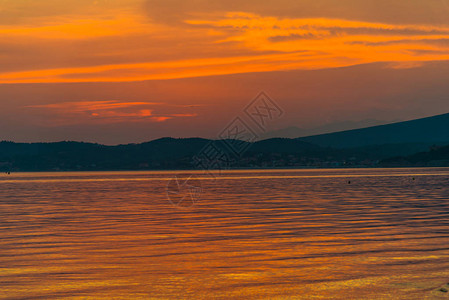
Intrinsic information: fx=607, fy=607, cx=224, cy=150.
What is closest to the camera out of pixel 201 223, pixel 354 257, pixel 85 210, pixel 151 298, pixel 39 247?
pixel 151 298

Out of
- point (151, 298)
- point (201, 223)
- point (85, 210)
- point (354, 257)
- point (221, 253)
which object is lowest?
point (151, 298)

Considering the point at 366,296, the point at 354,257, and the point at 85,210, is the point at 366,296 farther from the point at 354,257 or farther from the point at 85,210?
the point at 85,210

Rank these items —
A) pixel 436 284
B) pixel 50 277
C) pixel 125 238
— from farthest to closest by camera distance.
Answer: pixel 125 238, pixel 50 277, pixel 436 284

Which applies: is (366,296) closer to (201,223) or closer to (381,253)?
(381,253)

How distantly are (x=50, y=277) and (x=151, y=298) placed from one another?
440cm

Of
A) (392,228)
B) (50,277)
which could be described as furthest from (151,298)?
(392,228)

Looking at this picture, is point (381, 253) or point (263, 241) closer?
point (381, 253)

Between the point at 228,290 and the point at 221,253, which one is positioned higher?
the point at 221,253

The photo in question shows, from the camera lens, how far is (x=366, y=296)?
614 inches

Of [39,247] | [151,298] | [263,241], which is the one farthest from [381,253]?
[39,247]

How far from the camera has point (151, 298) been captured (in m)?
15.5

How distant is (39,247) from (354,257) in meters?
12.8

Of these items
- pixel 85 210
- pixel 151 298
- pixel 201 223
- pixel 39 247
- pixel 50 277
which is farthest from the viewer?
pixel 85 210

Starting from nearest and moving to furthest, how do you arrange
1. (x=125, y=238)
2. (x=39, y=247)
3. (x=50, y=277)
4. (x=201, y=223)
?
(x=50, y=277)
(x=39, y=247)
(x=125, y=238)
(x=201, y=223)
